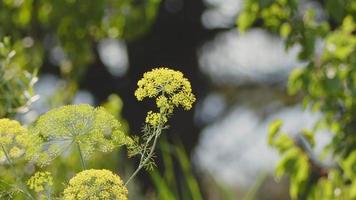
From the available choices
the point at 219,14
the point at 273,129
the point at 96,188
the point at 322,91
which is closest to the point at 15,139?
the point at 96,188

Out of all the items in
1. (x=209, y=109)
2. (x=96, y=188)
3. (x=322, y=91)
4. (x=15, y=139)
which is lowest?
(x=96, y=188)

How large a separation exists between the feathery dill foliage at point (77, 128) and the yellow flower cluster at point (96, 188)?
0.43 feet

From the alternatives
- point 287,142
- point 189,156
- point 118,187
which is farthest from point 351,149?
point 189,156

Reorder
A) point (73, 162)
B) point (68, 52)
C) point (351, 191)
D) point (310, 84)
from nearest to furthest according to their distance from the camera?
point (351, 191) < point (310, 84) < point (73, 162) < point (68, 52)

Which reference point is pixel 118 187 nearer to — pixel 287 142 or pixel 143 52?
pixel 287 142

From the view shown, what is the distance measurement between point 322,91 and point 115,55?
530cm

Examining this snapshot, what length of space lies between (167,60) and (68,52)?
2.23m

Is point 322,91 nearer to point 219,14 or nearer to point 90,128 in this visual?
point 90,128

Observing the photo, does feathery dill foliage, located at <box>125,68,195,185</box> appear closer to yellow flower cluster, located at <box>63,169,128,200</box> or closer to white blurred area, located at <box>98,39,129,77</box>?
yellow flower cluster, located at <box>63,169,128,200</box>

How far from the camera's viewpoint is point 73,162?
6.10 metres

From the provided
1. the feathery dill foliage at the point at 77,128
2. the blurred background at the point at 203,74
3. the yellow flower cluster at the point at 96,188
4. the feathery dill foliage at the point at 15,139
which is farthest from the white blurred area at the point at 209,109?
the yellow flower cluster at the point at 96,188

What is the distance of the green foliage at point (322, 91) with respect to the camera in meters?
5.41

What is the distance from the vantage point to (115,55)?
10.6 m

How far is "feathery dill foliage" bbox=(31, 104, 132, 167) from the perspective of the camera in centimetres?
230
